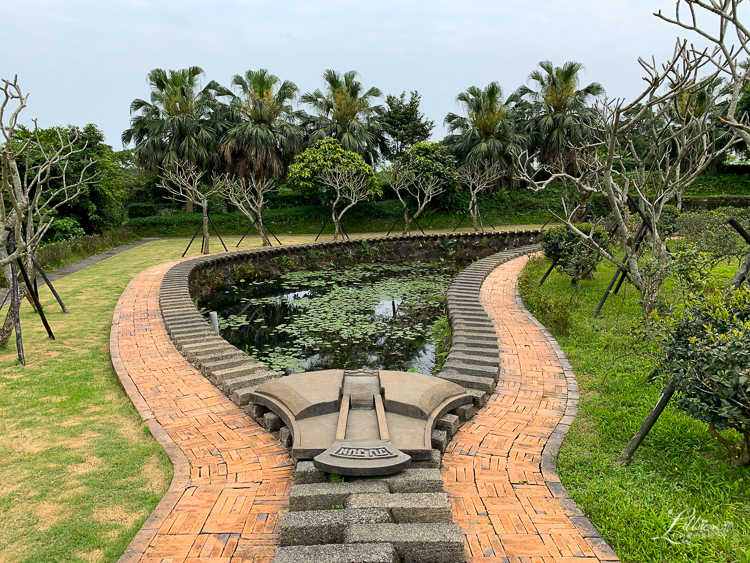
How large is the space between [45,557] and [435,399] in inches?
120

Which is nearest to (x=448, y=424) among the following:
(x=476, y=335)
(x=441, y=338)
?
(x=476, y=335)

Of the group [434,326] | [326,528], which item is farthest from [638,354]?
[326,528]

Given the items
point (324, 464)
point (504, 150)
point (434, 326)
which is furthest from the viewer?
point (504, 150)

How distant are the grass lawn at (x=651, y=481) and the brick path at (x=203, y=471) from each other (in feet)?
7.46

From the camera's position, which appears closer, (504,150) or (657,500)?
(657,500)

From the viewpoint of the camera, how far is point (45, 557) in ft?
10.1

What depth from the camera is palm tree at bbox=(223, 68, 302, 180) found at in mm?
26516

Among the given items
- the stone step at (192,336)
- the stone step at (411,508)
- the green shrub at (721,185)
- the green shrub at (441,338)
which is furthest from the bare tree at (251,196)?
the green shrub at (721,185)

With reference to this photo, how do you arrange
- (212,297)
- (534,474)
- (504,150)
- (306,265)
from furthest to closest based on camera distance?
(504,150), (306,265), (212,297), (534,474)

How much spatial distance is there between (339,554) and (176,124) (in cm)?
2761

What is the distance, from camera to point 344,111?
28516 mm

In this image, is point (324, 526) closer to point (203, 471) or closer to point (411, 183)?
point (203, 471)

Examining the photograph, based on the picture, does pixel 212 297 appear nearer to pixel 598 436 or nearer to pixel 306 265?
pixel 306 265

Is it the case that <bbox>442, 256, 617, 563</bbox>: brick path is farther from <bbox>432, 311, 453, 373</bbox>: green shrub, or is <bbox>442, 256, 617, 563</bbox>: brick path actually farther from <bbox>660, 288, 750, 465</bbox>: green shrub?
<bbox>432, 311, 453, 373</bbox>: green shrub
